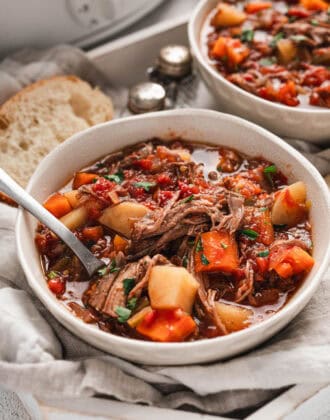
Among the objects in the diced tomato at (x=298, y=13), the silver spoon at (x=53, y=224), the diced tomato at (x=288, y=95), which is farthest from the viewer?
the diced tomato at (x=298, y=13)

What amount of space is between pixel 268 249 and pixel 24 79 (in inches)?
86.9

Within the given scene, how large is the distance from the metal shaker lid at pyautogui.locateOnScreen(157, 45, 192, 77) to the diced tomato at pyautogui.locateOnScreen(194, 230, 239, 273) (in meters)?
1.87

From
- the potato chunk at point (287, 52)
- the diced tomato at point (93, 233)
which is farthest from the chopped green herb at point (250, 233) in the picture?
the potato chunk at point (287, 52)

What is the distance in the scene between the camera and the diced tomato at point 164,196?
10.6 feet

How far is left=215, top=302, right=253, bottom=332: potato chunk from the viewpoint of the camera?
283 centimetres

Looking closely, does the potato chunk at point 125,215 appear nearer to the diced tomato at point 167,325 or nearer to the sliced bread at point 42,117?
the diced tomato at point 167,325

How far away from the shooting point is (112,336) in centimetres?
270

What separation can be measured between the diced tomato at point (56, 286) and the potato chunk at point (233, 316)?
719 mm

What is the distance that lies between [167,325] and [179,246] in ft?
1.44

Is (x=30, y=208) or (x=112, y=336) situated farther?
(x=30, y=208)

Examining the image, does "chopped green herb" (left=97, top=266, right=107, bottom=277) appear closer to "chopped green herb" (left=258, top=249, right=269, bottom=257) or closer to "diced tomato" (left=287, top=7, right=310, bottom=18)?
"chopped green herb" (left=258, top=249, right=269, bottom=257)

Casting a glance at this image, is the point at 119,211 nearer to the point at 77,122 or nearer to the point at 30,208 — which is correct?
the point at 30,208

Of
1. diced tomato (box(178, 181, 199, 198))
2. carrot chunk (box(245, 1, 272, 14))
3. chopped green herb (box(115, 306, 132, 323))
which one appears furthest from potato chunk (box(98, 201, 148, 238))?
carrot chunk (box(245, 1, 272, 14))

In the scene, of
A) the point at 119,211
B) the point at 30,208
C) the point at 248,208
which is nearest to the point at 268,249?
the point at 248,208
